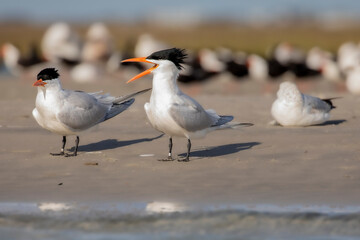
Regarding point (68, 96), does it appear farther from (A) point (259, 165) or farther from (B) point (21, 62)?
(B) point (21, 62)

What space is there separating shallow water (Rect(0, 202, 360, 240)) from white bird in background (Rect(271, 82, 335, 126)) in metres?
3.66

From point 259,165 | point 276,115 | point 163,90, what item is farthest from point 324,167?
point 276,115

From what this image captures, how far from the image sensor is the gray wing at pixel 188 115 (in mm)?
7254

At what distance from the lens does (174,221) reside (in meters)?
5.50

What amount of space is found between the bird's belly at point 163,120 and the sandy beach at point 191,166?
33 cm

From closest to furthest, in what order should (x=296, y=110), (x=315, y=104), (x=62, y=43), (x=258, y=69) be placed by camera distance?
(x=296, y=110) → (x=315, y=104) → (x=258, y=69) → (x=62, y=43)

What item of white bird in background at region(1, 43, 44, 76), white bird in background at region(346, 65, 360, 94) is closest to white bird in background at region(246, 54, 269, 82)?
white bird in background at region(346, 65, 360, 94)

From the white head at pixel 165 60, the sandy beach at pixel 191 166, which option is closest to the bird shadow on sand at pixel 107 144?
the sandy beach at pixel 191 166

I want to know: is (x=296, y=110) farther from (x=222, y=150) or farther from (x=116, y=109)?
(x=116, y=109)

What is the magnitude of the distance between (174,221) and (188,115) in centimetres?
200

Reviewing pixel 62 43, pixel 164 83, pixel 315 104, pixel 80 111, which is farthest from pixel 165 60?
pixel 62 43

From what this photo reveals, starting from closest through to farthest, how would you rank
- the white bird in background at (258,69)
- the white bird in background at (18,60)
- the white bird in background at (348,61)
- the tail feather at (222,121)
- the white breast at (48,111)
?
the white breast at (48,111), the tail feather at (222,121), the white bird in background at (348,61), the white bird in background at (258,69), the white bird in background at (18,60)

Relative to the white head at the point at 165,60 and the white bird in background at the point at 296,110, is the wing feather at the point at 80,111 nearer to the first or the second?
the white head at the point at 165,60

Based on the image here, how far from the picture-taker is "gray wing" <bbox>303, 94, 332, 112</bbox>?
949cm
